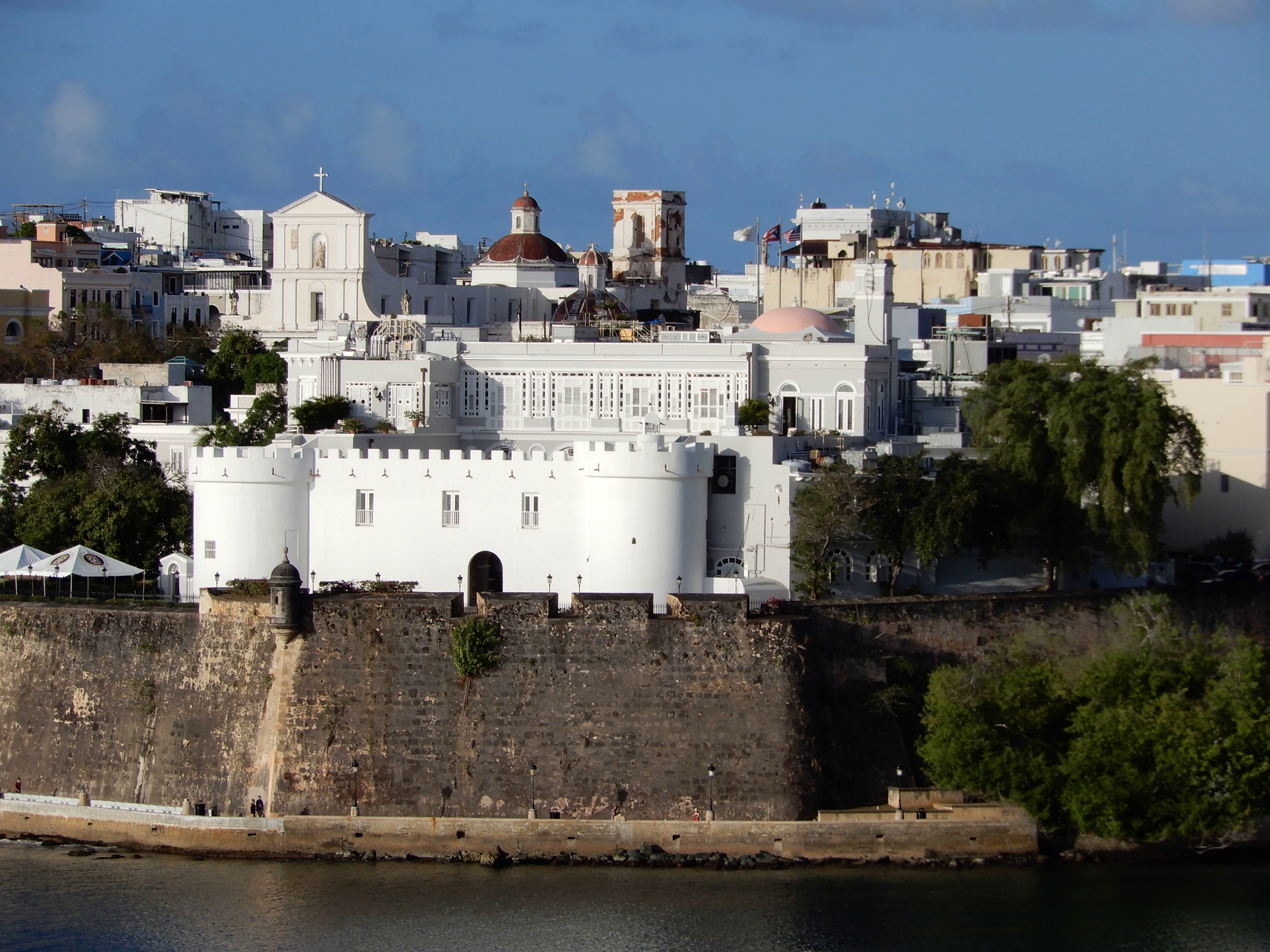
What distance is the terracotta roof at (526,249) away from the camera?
230 feet

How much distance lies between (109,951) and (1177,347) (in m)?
30.0

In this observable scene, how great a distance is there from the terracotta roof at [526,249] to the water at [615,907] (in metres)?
36.1

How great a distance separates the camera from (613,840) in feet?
118

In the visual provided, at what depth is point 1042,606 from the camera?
128 feet

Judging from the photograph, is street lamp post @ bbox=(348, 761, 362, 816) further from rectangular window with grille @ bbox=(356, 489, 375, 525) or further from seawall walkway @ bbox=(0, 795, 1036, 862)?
rectangular window with grille @ bbox=(356, 489, 375, 525)

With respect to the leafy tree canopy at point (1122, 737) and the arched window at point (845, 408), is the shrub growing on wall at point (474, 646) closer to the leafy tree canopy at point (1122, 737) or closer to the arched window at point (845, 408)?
the leafy tree canopy at point (1122, 737)

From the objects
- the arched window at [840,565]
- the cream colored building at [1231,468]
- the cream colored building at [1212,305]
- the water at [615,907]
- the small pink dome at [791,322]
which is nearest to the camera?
the water at [615,907]

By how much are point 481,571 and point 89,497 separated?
8.74m

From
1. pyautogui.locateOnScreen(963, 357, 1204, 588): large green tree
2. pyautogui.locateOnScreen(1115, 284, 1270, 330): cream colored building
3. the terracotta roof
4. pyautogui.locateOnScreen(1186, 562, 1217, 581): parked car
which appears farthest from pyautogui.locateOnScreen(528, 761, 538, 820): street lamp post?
the terracotta roof

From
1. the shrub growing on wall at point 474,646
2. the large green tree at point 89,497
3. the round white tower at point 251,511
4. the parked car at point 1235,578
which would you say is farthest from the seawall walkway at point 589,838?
the large green tree at point 89,497

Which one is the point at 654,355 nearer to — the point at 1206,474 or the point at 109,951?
the point at 1206,474

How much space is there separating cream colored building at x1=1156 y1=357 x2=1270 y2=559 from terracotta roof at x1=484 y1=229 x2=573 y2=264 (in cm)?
2739

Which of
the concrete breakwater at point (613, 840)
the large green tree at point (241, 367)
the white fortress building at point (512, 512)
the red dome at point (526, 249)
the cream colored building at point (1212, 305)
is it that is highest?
the red dome at point (526, 249)

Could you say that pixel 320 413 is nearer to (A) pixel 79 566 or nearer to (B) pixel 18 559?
(A) pixel 79 566
